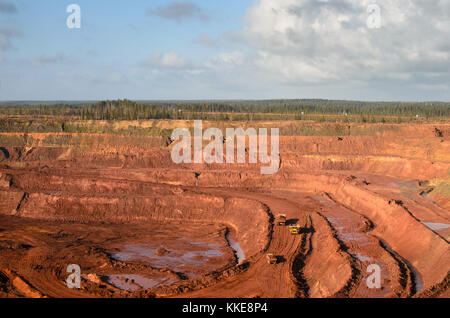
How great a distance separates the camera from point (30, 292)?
89.6 ft

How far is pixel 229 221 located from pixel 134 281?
16.6m

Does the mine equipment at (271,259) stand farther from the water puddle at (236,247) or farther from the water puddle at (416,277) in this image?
the water puddle at (416,277)

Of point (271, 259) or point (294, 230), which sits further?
point (294, 230)

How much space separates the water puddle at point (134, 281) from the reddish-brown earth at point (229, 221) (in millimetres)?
163

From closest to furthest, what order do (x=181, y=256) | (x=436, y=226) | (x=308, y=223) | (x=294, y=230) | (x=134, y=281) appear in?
(x=134, y=281) < (x=181, y=256) < (x=294, y=230) < (x=436, y=226) < (x=308, y=223)

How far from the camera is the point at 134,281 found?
29.9m

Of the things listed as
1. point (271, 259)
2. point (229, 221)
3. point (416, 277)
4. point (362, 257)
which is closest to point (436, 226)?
point (362, 257)

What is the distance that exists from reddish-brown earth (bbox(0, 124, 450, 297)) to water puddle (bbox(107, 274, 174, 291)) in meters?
0.16

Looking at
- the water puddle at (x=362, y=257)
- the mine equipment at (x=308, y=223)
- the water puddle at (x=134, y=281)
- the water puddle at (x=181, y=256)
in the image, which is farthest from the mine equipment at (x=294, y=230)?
the water puddle at (x=134, y=281)

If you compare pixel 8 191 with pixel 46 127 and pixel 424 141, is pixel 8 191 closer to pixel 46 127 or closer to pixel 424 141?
pixel 46 127

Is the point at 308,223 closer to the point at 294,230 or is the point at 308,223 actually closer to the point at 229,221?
the point at 294,230

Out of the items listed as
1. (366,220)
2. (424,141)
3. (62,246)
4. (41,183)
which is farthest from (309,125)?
(62,246)

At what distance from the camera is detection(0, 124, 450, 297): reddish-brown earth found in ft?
90.5
